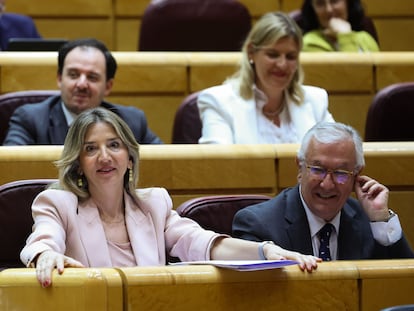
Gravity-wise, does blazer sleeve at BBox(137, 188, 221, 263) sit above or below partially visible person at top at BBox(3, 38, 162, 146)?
below

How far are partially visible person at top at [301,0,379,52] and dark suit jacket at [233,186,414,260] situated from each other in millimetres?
869

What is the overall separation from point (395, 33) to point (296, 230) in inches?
51.1

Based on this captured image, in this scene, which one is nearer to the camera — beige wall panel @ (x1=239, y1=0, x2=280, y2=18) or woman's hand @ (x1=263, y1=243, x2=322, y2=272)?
woman's hand @ (x1=263, y1=243, x2=322, y2=272)

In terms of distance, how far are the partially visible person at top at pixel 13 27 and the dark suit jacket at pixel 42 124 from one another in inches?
21.3

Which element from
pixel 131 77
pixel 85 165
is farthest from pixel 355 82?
pixel 85 165

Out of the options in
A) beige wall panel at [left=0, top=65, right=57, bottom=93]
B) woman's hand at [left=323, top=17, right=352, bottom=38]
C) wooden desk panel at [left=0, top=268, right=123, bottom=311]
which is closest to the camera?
wooden desk panel at [left=0, top=268, right=123, bottom=311]

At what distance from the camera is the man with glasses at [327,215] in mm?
1229

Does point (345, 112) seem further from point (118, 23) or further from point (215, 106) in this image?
point (118, 23)

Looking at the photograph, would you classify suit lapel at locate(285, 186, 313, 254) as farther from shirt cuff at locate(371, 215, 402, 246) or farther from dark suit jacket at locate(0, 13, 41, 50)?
dark suit jacket at locate(0, 13, 41, 50)

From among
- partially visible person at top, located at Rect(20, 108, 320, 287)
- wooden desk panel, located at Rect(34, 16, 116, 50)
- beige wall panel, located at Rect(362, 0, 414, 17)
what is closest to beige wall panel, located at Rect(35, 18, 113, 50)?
wooden desk panel, located at Rect(34, 16, 116, 50)

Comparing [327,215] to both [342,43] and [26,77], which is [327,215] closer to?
[26,77]

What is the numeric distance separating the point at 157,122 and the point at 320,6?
459mm

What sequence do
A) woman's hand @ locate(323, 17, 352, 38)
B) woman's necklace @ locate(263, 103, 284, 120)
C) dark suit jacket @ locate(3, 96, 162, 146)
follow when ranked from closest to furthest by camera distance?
1. dark suit jacket @ locate(3, 96, 162, 146)
2. woman's necklace @ locate(263, 103, 284, 120)
3. woman's hand @ locate(323, 17, 352, 38)

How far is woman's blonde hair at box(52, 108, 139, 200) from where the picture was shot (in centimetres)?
122
